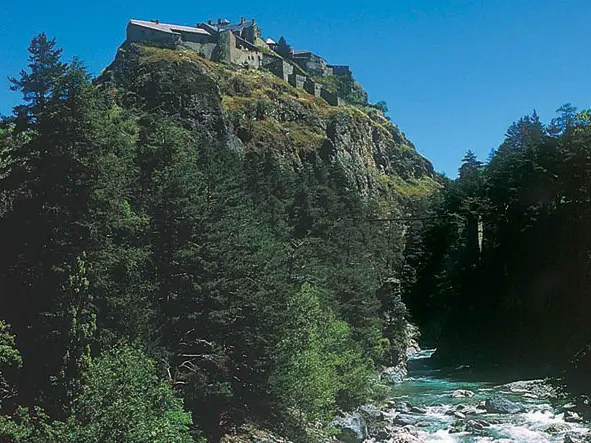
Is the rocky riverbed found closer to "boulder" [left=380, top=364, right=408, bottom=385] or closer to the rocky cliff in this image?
"boulder" [left=380, top=364, right=408, bottom=385]

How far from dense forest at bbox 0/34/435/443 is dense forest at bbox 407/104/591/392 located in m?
24.1

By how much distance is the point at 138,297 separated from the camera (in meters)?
29.6

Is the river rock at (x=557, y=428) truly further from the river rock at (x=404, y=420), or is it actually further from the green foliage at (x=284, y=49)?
the green foliage at (x=284, y=49)

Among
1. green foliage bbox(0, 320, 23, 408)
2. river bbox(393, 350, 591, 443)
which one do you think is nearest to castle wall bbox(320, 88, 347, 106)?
river bbox(393, 350, 591, 443)

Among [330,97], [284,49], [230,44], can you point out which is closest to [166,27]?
[230,44]

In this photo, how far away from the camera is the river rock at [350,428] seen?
41156mm

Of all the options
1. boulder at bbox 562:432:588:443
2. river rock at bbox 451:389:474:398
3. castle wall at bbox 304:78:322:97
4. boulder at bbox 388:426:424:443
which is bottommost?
boulder at bbox 388:426:424:443

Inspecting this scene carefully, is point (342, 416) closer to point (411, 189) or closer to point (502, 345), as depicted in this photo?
point (502, 345)

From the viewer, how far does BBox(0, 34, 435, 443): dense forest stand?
23922mm

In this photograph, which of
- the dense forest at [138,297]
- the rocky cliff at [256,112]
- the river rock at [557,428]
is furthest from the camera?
the rocky cliff at [256,112]

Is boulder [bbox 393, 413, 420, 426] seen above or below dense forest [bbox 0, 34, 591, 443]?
below

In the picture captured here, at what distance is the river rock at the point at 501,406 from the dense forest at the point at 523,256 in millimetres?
5477

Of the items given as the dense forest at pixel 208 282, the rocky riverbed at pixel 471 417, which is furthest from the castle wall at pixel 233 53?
the rocky riverbed at pixel 471 417

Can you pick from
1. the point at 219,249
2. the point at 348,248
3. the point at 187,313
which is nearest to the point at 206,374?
the point at 187,313
